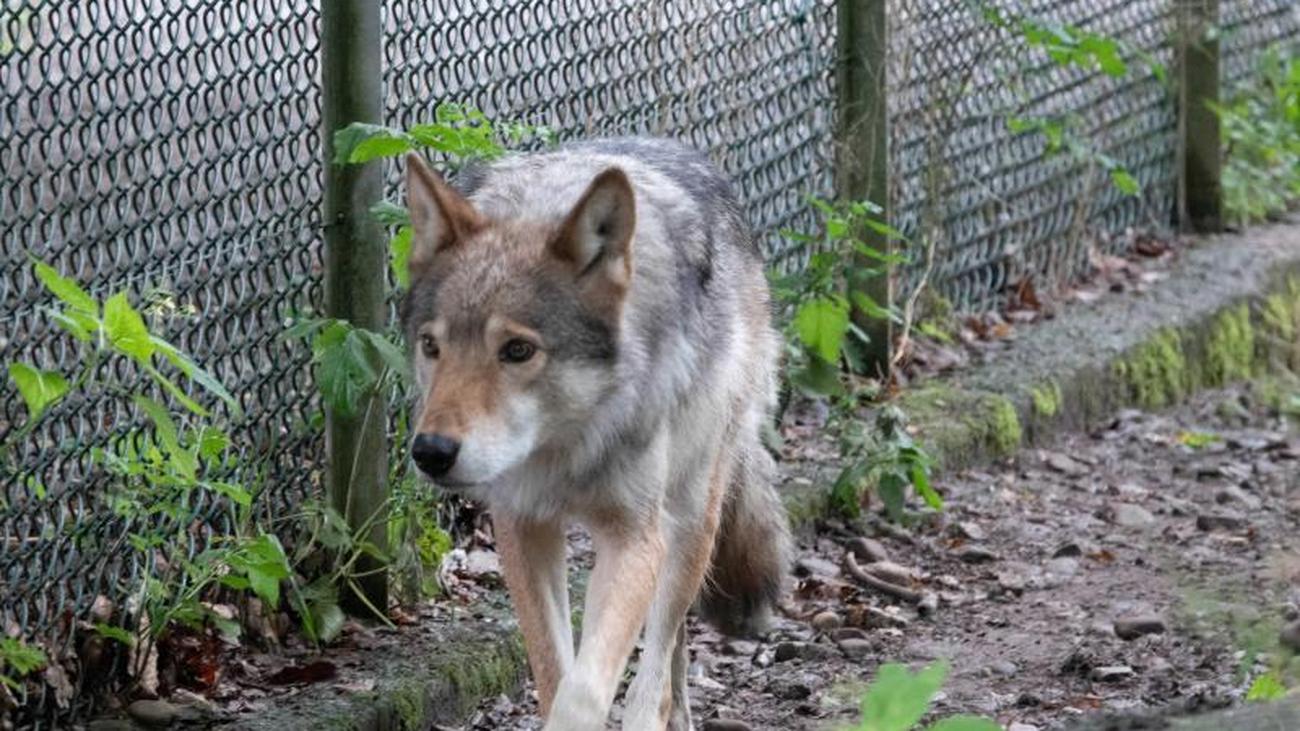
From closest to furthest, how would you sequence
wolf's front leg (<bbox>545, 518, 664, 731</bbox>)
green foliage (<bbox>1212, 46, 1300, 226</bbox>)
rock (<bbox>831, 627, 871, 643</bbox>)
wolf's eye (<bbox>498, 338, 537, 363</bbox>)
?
wolf's eye (<bbox>498, 338, 537, 363</bbox>) → wolf's front leg (<bbox>545, 518, 664, 731</bbox>) → rock (<bbox>831, 627, 871, 643</bbox>) → green foliage (<bbox>1212, 46, 1300, 226</bbox>)

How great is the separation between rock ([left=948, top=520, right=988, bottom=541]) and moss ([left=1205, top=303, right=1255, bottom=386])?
223cm

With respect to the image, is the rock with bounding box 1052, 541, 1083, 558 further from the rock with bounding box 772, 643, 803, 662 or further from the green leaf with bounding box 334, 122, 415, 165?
the green leaf with bounding box 334, 122, 415, 165

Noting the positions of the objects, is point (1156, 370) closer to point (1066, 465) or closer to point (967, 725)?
point (1066, 465)

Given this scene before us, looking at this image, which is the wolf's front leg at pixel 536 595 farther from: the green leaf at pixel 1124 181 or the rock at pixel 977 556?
the green leaf at pixel 1124 181

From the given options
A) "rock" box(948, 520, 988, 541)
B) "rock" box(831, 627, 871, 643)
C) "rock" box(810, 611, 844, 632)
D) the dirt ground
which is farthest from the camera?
"rock" box(948, 520, 988, 541)

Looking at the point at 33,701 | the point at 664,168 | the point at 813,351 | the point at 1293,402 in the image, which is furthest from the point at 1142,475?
the point at 33,701

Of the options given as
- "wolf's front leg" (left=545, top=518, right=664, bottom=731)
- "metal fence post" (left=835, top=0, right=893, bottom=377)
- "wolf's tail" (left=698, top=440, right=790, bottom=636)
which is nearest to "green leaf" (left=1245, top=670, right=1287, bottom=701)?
"wolf's front leg" (left=545, top=518, right=664, bottom=731)

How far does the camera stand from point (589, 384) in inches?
175

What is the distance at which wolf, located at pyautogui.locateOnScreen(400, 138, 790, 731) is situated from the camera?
4305 millimetres

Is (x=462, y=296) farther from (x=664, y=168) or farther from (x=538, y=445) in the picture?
(x=664, y=168)

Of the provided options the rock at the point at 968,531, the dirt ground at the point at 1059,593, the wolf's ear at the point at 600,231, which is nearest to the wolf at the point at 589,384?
the wolf's ear at the point at 600,231

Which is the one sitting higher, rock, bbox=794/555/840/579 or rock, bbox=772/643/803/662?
rock, bbox=772/643/803/662

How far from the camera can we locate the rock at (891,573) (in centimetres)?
631

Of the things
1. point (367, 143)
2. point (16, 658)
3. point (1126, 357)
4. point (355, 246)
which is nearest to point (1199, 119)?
point (1126, 357)
